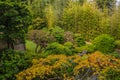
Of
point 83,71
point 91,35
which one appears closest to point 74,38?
point 91,35

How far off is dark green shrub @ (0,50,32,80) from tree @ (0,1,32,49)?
0.72 metres

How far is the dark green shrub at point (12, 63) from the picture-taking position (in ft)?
33.7

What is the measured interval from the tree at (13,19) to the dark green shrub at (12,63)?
72 cm

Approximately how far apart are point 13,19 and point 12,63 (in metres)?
1.67

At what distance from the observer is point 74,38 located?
697 inches

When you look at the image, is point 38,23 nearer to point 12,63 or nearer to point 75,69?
point 12,63

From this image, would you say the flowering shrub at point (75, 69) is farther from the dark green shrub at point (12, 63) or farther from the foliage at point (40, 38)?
the foliage at point (40, 38)

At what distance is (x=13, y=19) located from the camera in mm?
10664

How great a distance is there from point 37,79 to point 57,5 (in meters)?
12.6

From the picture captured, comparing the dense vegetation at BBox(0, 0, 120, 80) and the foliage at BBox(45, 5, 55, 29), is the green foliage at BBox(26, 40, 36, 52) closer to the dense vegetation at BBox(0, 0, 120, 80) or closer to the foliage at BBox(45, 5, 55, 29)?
the dense vegetation at BBox(0, 0, 120, 80)

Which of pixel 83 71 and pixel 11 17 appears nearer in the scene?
pixel 83 71

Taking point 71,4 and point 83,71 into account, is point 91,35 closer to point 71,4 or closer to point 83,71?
point 71,4

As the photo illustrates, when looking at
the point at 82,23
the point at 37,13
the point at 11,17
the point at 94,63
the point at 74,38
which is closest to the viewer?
the point at 94,63

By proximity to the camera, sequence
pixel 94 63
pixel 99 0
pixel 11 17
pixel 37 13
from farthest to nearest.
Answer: pixel 99 0, pixel 37 13, pixel 11 17, pixel 94 63
